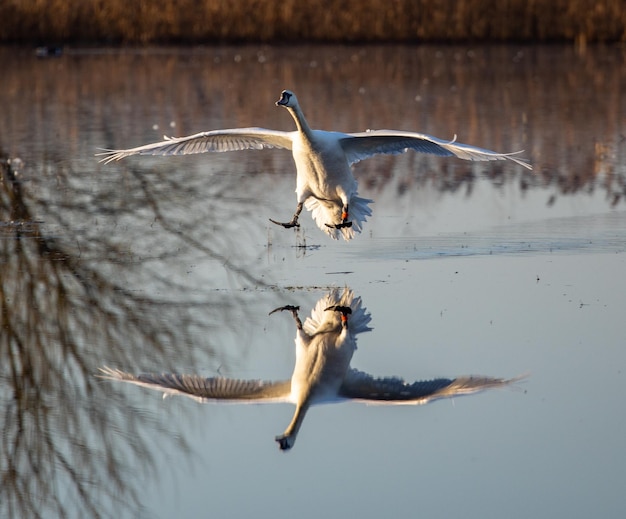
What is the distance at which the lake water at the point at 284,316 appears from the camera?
6410mm

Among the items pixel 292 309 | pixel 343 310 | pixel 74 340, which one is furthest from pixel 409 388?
pixel 74 340

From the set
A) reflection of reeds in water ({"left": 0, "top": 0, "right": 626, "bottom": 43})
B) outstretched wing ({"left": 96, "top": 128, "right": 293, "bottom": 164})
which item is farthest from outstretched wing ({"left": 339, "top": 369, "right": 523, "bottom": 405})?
reflection of reeds in water ({"left": 0, "top": 0, "right": 626, "bottom": 43})

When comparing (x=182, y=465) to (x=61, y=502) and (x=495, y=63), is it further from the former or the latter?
(x=495, y=63)

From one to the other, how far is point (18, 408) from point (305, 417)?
1640 millimetres

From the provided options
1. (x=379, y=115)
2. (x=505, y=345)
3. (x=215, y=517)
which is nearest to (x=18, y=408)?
(x=215, y=517)

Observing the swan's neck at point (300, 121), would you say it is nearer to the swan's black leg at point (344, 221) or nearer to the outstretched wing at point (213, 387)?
the swan's black leg at point (344, 221)

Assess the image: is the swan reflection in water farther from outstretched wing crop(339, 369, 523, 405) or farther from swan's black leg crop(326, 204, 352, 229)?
swan's black leg crop(326, 204, 352, 229)

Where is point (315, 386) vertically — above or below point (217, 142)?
below

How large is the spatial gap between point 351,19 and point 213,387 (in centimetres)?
2567

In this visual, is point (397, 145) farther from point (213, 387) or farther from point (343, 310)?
point (213, 387)

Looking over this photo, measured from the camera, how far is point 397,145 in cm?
1114

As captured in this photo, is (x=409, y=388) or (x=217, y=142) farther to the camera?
(x=217, y=142)

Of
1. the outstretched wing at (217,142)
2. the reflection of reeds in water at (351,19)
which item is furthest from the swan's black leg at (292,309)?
the reflection of reeds in water at (351,19)

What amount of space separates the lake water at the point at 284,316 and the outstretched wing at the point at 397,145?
0.90 metres
